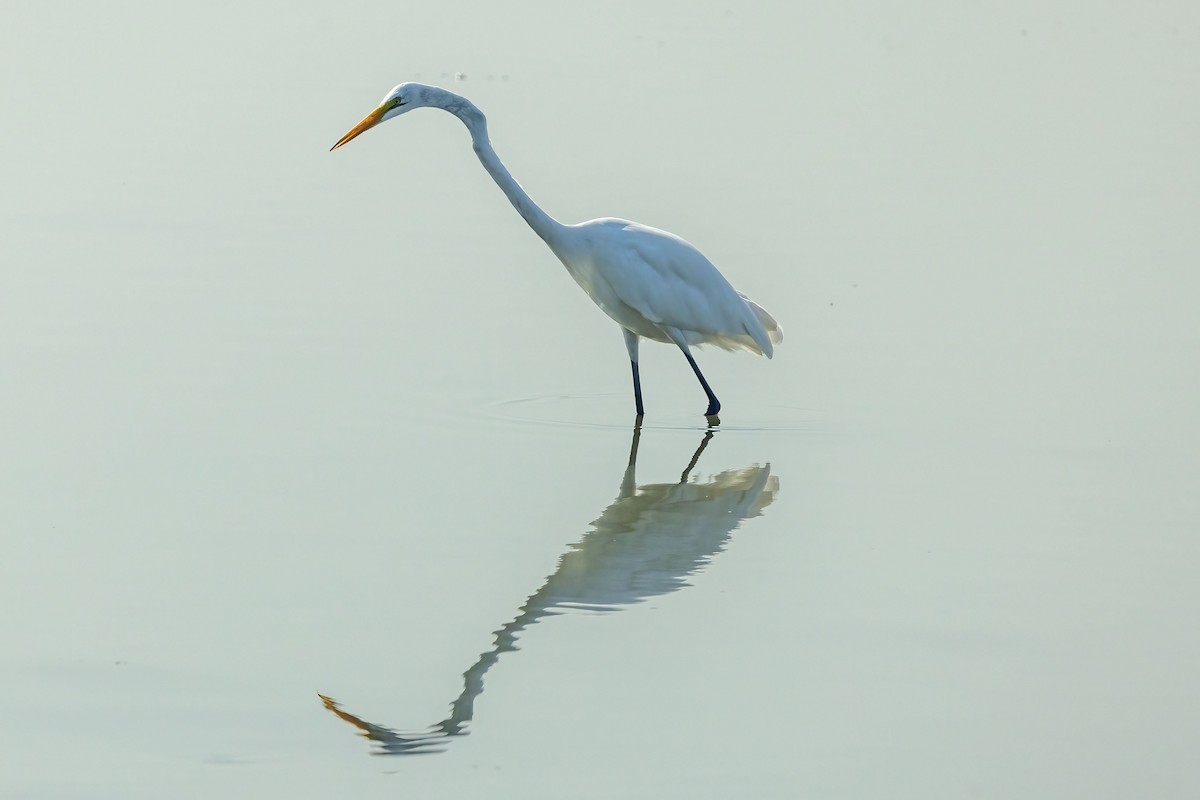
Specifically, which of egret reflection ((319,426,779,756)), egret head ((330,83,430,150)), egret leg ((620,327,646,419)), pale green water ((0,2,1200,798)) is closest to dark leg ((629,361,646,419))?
egret leg ((620,327,646,419))

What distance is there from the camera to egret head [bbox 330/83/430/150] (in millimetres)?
7324

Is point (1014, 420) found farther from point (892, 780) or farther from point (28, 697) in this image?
point (28, 697)

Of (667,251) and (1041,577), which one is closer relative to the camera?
(1041,577)

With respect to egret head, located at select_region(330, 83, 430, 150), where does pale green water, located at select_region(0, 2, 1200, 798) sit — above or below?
below

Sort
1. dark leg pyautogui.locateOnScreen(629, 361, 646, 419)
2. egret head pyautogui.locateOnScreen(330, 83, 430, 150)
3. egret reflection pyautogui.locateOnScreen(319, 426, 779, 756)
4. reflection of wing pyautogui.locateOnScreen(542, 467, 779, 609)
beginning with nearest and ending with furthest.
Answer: egret reflection pyautogui.locateOnScreen(319, 426, 779, 756) < reflection of wing pyautogui.locateOnScreen(542, 467, 779, 609) < egret head pyautogui.locateOnScreen(330, 83, 430, 150) < dark leg pyautogui.locateOnScreen(629, 361, 646, 419)

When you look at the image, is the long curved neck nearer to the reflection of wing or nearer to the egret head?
the egret head

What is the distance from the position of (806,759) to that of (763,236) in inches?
244

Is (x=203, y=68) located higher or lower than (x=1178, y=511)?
higher

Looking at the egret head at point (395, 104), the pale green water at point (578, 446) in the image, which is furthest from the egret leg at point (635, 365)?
the egret head at point (395, 104)

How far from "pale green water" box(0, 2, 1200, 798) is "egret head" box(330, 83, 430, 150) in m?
1.00

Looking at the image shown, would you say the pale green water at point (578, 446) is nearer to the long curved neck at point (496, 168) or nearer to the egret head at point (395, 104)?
the long curved neck at point (496, 168)

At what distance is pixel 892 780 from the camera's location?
4.20 m

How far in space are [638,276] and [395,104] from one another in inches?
46.6

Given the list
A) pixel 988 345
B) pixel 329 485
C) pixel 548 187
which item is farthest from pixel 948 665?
pixel 548 187
